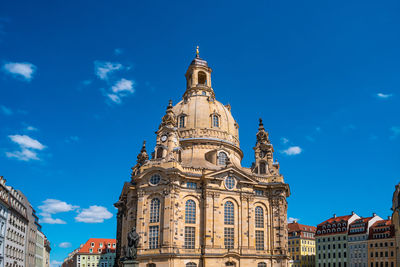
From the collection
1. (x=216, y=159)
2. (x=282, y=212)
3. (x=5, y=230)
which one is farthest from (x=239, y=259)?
(x=5, y=230)

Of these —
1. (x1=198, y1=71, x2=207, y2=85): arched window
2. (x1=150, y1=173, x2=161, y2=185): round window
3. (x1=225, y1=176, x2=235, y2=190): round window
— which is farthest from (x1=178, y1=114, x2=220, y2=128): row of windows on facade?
(x1=150, y1=173, x2=161, y2=185): round window

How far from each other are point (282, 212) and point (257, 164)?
963 centimetres

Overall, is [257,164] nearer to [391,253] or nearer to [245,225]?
[245,225]

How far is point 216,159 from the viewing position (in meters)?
71.4

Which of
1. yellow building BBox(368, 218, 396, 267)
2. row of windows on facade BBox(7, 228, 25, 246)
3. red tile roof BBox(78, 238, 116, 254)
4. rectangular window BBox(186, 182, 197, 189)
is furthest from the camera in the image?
red tile roof BBox(78, 238, 116, 254)

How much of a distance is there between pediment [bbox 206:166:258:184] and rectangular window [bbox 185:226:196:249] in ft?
27.6

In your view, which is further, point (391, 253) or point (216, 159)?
point (391, 253)

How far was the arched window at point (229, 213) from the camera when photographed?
65.8m

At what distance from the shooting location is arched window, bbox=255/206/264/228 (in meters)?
68.6

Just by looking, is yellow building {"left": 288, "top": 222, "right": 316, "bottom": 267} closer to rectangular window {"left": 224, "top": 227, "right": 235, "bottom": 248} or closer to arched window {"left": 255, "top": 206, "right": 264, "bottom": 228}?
arched window {"left": 255, "top": 206, "right": 264, "bottom": 228}

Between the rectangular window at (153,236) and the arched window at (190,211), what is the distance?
4901mm

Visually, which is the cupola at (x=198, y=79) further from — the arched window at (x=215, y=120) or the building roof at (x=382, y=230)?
the building roof at (x=382, y=230)

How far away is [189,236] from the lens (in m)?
62.9

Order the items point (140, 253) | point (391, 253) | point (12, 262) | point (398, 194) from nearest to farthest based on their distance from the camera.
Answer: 1. point (140, 253)
2. point (12, 262)
3. point (398, 194)
4. point (391, 253)
